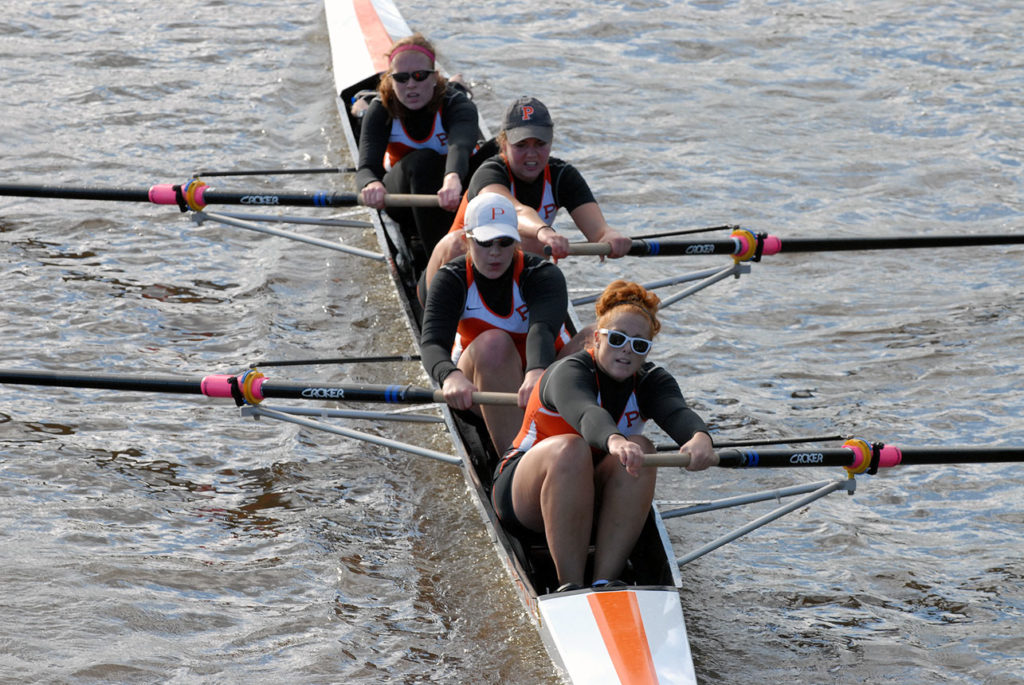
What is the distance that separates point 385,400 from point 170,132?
6.65 m

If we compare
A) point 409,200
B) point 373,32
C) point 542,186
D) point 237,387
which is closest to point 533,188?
point 542,186

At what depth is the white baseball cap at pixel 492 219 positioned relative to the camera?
4734mm

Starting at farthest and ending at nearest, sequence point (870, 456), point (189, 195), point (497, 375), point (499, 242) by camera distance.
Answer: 1. point (189, 195)
2. point (497, 375)
3. point (499, 242)
4. point (870, 456)

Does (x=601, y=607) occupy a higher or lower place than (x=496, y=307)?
lower

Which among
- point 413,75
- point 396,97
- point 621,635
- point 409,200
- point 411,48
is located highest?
point 411,48

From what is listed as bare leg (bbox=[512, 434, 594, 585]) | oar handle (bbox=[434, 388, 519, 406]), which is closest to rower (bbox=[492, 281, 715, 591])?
bare leg (bbox=[512, 434, 594, 585])

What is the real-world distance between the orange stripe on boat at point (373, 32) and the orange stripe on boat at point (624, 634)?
6.50 meters

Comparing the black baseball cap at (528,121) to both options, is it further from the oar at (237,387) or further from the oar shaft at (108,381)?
the oar shaft at (108,381)

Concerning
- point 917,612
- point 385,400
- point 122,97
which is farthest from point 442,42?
point 917,612

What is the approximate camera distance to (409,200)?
6.38 meters

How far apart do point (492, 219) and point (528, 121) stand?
36.3 inches

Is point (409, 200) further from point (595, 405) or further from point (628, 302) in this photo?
point (595, 405)

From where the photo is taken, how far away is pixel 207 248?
27.7 ft

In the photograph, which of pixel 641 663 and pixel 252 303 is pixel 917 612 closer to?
pixel 641 663
